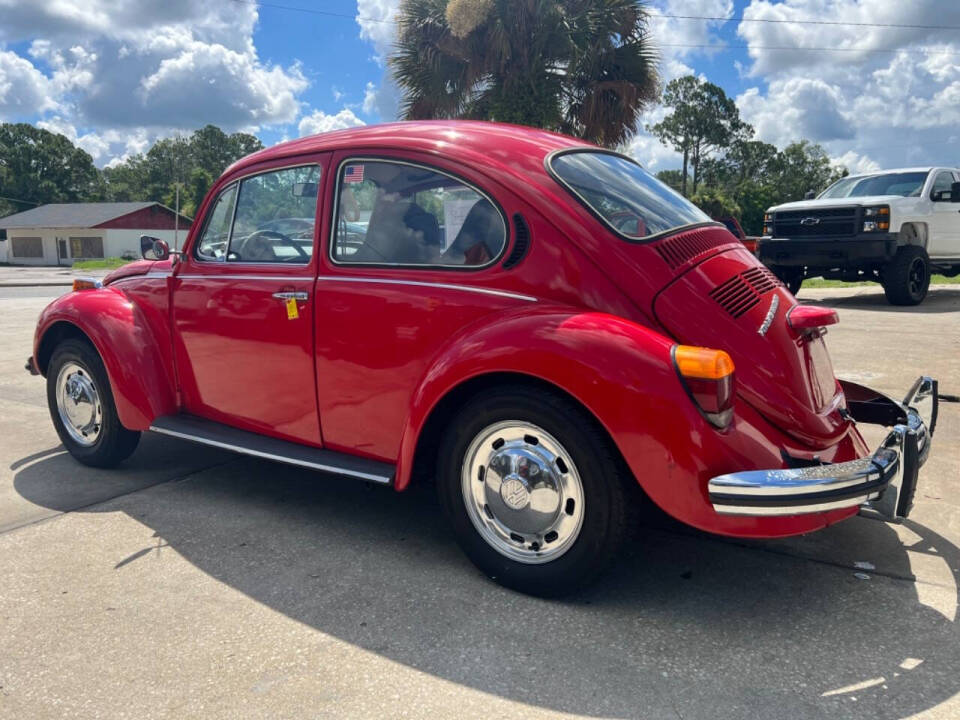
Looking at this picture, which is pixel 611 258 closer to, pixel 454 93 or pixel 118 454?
pixel 118 454

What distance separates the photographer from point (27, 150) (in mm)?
77312

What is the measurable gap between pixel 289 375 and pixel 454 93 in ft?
42.5

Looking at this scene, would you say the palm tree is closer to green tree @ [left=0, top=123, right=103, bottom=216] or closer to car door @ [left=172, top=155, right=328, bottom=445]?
car door @ [left=172, top=155, right=328, bottom=445]

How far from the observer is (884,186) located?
1251 centimetres

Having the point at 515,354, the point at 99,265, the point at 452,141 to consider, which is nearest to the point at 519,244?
the point at 515,354

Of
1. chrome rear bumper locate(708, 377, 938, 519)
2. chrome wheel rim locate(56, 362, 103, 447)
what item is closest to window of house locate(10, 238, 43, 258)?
chrome wheel rim locate(56, 362, 103, 447)

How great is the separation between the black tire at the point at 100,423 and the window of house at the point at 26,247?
58.5 metres

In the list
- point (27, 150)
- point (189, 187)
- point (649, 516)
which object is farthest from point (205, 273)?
point (27, 150)

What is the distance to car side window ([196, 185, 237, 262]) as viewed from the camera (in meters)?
4.08

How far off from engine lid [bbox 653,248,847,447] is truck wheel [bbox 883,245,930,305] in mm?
9884

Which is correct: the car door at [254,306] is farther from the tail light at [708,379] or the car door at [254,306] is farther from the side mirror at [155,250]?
the tail light at [708,379]

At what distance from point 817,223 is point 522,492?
1066cm

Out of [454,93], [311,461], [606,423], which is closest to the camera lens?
[606,423]

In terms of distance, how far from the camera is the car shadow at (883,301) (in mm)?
11672
